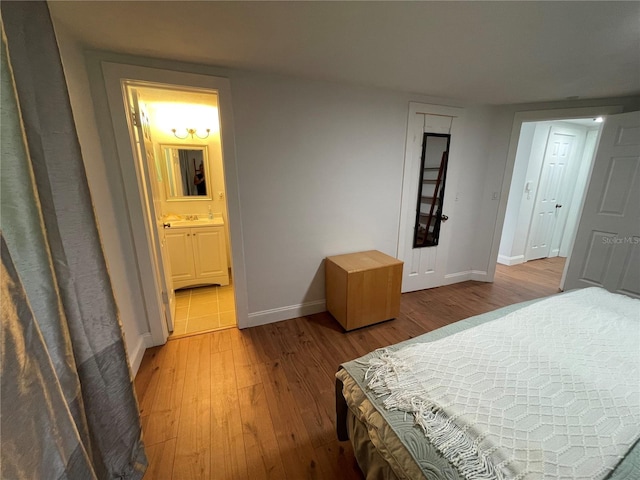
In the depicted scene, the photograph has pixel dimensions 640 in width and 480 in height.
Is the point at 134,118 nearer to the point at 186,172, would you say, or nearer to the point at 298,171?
the point at 298,171

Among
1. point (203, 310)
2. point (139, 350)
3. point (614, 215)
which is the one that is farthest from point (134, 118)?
point (614, 215)

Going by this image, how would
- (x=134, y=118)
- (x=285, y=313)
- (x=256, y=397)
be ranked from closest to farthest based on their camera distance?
(x=256, y=397), (x=134, y=118), (x=285, y=313)

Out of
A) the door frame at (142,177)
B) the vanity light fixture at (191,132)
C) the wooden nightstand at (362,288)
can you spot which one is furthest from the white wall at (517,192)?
the vanity light fixture at (191,132)

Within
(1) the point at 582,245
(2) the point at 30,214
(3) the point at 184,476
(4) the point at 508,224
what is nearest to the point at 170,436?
(3) the point at 184,476

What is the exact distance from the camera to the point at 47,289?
78 centimetres

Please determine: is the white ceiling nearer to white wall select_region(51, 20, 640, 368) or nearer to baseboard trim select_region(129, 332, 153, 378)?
white wall select_region(51, 20, 640, 368)

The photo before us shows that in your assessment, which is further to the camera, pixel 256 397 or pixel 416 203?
pixel 416 203

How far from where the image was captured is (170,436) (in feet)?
4.56

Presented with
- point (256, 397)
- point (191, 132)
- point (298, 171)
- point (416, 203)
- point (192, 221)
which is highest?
point (191, 132)

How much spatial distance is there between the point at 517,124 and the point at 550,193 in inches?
78.4

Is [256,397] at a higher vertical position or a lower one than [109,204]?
lower

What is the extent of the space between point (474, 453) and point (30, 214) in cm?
147

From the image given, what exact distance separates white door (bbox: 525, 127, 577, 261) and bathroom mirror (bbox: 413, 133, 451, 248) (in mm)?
2246

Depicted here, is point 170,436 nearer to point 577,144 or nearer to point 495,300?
point 495,300
